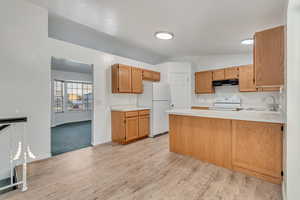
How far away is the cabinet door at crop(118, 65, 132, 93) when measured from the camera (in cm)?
390

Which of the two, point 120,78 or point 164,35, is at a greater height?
point 164,35

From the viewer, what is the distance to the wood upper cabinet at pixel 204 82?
17.1ft

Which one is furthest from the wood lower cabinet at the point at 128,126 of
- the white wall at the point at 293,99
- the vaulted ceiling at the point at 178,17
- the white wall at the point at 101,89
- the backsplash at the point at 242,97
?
the white wall at the point at 293,99

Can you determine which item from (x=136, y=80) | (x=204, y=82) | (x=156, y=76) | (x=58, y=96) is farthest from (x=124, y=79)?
(x=58, y=96)

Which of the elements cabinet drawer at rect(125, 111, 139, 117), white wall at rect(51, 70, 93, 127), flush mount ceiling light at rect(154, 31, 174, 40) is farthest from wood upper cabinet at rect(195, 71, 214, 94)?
white wall at rect(51, 70, 93, 127)

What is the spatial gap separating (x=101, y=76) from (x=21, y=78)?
5.34 ft

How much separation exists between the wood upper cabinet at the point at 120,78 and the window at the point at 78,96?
4085 mm

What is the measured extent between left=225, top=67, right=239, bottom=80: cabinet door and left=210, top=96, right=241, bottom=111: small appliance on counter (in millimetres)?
726

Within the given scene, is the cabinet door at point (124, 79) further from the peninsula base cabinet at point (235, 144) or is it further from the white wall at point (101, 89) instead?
the peninsula base cabinet at point (235, 144)

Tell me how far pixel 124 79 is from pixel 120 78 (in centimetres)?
14

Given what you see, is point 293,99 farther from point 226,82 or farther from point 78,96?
point 78,96

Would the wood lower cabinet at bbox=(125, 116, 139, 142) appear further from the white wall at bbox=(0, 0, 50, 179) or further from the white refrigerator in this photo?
the white wall at bbox=(0, 0, 50, 179)

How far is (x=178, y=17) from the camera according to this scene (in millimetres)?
2781

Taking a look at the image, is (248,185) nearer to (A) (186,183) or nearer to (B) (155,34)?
(A) (186,183)
